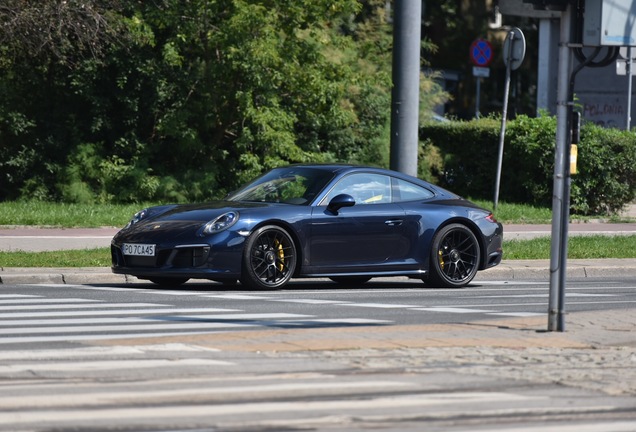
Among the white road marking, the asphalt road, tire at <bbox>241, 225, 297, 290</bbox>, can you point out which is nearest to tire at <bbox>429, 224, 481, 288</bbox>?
tire at <bbox>241, 225, 297, 290</bbox>

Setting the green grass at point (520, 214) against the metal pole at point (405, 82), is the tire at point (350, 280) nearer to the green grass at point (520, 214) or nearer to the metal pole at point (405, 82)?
the metal pole at point (405, 82)

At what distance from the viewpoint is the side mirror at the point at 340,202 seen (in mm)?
15109

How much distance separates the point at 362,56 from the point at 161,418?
24.5m

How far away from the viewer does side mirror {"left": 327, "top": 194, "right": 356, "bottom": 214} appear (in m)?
15.1

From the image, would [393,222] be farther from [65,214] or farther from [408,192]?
[65,214]

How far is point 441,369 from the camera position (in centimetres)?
877

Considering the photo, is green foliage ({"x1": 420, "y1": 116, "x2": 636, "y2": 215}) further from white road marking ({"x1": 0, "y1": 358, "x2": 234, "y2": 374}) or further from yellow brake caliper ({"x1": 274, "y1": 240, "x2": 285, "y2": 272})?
white road marking ({"x1": 0, "y1": 358, "x2": 234, "y2": 374})

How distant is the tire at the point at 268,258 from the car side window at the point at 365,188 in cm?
94

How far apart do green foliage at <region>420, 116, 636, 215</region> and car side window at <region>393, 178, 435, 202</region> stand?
12828 mm

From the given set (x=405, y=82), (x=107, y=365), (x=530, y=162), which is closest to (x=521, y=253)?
(x=405, y=82)

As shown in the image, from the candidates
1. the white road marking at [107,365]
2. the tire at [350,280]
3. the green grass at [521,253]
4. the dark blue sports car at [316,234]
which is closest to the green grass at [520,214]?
the green grass at [521,253]

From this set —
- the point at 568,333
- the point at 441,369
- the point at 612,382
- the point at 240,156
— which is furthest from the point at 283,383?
the point at 240,156

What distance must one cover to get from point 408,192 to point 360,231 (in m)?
1.07

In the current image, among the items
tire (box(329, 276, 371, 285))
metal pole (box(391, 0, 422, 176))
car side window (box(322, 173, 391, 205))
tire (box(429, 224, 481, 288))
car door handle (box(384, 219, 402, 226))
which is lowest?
tire (box(329, 276, 371, 285))
